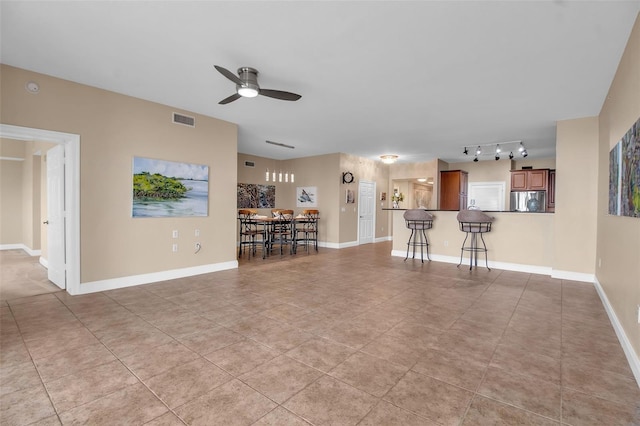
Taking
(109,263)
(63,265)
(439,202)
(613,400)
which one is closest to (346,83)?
(613,400)

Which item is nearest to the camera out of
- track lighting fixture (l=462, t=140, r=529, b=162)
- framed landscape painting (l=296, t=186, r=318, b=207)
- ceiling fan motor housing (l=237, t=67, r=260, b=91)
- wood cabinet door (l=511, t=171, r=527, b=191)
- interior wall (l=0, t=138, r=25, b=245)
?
ceiling fan motor housing (l=237, t=67, r=260, b=91)

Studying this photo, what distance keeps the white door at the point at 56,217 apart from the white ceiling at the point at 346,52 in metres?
1.25

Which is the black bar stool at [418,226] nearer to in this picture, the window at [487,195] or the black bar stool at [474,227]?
the black bar stool at [474,227]

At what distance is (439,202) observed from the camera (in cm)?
962

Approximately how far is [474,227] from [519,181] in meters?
3.51

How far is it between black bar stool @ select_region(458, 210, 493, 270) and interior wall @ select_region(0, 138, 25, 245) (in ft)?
34.4

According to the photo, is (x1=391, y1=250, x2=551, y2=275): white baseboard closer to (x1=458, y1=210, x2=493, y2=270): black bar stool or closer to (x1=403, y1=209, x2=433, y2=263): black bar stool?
(x1=458, y1=210, x2=493, y2=270): black bar stool

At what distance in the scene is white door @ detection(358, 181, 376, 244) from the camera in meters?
9.39

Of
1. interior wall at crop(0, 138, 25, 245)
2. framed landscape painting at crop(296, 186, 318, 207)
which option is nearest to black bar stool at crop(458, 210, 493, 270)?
framed landscape painting at crop(296, 186, 318, 207)

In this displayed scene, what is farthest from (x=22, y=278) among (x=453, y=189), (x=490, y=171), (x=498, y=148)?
(x=490, y=171)

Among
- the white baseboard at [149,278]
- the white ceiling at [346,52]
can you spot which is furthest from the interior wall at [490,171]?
the white baseboard at [149,278]

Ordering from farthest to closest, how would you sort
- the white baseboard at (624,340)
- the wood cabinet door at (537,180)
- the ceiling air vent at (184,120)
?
the wood cabinet door at (537,180) → the ceiling air vent at (184,120) → the white baseboard at (624,340)

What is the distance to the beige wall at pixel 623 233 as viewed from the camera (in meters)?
2.33

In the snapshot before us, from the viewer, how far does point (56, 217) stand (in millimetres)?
4281
